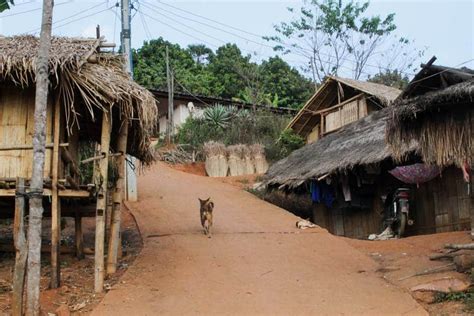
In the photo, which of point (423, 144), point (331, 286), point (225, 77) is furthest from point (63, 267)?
point (225, 77)

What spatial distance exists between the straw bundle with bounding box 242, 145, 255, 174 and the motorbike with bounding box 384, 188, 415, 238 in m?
11.0

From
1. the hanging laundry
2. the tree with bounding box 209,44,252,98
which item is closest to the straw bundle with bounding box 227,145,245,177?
the hanging laundry

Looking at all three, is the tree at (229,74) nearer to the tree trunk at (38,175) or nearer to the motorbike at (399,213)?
the motorbike at (399,213)

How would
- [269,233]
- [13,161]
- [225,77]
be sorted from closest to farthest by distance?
[13,161]
[269,233]
[225,77]

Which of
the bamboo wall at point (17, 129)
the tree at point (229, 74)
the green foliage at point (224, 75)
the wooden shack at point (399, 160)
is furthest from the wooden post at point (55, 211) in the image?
the tree at point (229, 74)

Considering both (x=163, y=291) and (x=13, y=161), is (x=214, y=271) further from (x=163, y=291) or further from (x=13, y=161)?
(x=13, y=161)

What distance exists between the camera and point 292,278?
9.66 metres

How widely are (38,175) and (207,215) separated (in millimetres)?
6070

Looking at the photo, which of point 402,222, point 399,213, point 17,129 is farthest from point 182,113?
point 17,129

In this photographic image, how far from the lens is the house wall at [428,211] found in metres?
12.8

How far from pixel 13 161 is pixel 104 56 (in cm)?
238

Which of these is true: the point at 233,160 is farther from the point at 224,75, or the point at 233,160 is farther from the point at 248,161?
the point at 224,75

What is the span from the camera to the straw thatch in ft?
26.7

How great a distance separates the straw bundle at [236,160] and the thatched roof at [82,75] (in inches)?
581
